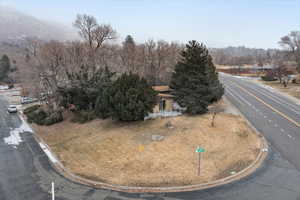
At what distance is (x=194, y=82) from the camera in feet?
69.9

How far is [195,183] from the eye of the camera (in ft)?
35.0

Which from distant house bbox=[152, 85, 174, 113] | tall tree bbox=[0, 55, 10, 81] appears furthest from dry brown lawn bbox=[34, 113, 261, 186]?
tall tree bbox=[0, 55, 10, 81]

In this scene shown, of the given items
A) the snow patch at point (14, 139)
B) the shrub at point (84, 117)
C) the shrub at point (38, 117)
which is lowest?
the snow patch at point (14, 139)

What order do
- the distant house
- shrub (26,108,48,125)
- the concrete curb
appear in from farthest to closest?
shrub (26,108,48,125) < the distant house < the concrete curb

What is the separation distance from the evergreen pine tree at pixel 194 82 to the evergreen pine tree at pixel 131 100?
356 cm

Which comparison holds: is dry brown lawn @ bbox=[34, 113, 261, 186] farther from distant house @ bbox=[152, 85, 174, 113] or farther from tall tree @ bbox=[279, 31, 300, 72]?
tall tree @ bbox=[279, 31, 300, 72]

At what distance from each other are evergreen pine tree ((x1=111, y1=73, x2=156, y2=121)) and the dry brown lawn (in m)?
1.01

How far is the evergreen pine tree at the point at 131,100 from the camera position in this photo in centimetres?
1809

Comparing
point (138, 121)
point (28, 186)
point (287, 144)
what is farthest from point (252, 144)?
point (28, 186)

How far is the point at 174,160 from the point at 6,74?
231 ft

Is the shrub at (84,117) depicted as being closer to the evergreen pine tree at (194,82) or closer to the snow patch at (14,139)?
the snow patch at (14,139)

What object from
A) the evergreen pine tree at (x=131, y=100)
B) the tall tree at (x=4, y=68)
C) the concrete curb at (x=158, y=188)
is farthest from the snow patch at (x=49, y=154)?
the tall tree at (x=4, y=68)

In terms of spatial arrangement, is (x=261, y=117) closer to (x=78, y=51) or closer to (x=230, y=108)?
(x=230, y=108)

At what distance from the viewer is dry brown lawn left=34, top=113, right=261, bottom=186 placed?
11617 mm
